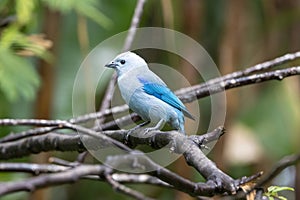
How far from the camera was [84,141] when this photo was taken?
0.92m

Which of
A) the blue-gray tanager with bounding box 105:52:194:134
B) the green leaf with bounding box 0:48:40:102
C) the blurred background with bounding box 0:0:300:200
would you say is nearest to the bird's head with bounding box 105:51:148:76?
the blue-gray tanager with bounding box 105:52:194:134

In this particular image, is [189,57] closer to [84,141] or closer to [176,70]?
[176,70]

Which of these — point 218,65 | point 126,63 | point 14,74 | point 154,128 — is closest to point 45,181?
point 154,128

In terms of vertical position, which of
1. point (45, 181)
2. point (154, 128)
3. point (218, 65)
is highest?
point (218, 65)

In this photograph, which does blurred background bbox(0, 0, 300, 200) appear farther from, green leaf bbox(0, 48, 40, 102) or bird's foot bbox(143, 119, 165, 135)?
bird's foot bbox(143, 119, 165, 135)

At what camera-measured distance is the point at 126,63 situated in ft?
3.24

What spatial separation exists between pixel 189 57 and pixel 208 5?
0.48 metres

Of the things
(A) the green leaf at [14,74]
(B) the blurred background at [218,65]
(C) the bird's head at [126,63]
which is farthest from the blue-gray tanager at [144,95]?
(B) the blurred background at [218,65]

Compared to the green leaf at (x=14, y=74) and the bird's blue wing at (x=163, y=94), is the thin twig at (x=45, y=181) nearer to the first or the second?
the bird's blue wing at (x=163, y=94)

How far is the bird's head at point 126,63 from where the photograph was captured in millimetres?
978

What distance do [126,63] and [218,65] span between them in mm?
1102

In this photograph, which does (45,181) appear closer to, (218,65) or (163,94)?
(163,94)

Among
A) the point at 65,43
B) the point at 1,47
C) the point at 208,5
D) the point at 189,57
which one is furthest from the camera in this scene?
the point at 208,5

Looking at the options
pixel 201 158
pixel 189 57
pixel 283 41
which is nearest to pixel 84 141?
pixel 201 158
